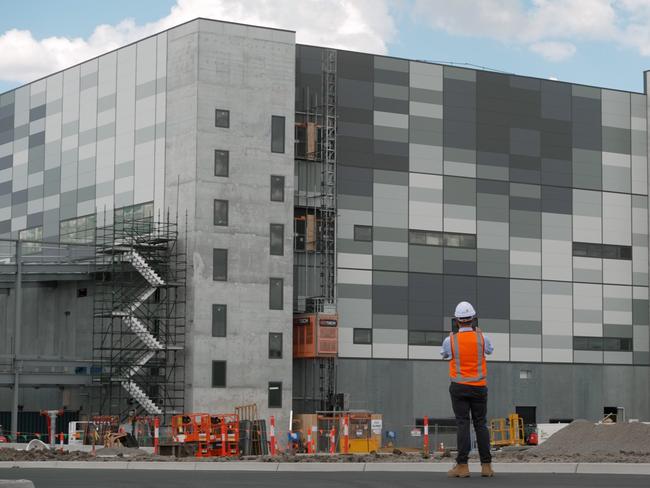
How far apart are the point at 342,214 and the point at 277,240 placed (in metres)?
4.13

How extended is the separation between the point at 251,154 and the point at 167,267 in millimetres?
6360

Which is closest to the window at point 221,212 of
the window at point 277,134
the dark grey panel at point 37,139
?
the window at point 277,134

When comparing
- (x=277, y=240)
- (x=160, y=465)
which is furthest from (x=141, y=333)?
(x=160, y=465)

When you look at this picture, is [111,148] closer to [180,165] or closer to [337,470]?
[180,165]

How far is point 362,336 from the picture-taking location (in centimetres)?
6256

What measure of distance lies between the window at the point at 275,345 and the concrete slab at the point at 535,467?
3996 centimetres

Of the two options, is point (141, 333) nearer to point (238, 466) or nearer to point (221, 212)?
point (221, 212)

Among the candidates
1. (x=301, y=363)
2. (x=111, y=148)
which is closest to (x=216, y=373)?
(x=301, y=363)

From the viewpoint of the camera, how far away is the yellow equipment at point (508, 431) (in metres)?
60.6

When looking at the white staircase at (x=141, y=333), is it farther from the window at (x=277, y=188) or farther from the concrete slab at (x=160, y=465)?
the concrete slab at (x=160, y=465)

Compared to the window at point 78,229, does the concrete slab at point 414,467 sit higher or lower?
lower

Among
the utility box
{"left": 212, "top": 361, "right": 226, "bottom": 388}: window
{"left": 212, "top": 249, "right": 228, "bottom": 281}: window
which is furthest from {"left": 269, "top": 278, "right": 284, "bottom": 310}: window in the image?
{"left": 212, "top": 361, "right": 226, "bottom": 388}: window

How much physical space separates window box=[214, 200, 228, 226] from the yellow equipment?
619 inches

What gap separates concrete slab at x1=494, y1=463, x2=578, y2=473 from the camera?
18828 millimetres
